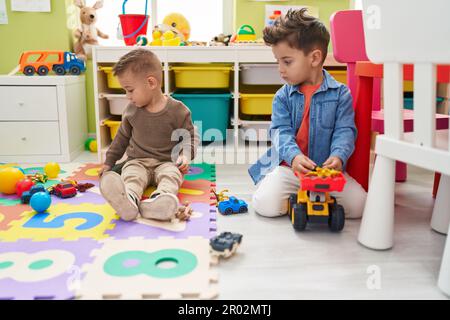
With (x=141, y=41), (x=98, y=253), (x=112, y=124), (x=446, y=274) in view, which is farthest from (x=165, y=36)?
(x=446, y=274)

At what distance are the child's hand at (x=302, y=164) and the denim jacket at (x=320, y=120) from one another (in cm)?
6

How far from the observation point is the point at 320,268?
38.1 inches

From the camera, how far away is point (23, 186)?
1461 mm

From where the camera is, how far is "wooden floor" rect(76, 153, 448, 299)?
868 millimetres

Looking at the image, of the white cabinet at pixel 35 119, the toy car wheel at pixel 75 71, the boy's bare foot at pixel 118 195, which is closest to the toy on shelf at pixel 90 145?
the white cabinet at pixel 35 119

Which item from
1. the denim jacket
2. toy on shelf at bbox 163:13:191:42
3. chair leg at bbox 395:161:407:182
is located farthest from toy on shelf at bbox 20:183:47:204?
chair leg at bbox 395:161:407:182

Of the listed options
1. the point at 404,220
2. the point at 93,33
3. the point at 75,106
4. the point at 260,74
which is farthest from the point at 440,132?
the point at 93,33

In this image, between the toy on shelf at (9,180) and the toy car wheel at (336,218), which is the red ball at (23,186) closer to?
the toy on shelf at (9,180)

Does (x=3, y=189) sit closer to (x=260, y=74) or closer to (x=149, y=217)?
(x=149, y=217)

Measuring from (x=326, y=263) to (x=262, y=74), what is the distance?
48.5 inches

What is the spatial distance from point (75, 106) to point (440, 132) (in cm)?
168

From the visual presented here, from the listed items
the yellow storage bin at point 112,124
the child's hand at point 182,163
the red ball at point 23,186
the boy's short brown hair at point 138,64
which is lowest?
the red ball at point 23,186

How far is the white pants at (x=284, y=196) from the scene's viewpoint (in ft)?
4.27

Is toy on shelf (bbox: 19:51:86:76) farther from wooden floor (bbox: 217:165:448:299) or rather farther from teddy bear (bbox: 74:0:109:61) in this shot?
wooden floor (bbox: 217:165:448:299)
